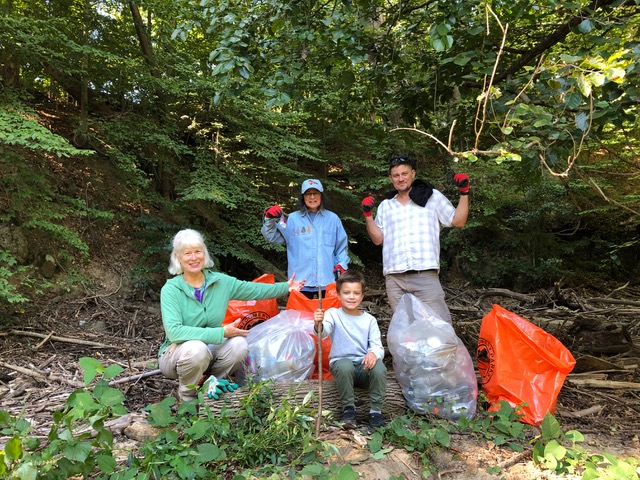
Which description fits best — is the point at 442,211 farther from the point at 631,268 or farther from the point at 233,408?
the point at 631,268

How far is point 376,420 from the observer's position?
282 centimetres

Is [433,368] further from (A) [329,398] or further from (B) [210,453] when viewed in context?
(B) [210,453]

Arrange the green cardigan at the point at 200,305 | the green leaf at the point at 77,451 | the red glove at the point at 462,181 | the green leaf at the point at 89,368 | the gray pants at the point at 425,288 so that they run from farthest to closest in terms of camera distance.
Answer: the gray pants at the point at 425,288, the red glove at the point at 462,181, the green cardigan at the point at 200,305, the green leaf at the point at 89,368, the green leaf at the point at 77,451

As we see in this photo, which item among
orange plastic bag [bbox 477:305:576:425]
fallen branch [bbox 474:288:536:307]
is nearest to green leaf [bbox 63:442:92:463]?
orange plastic bag [bbox 477:305:576:425]

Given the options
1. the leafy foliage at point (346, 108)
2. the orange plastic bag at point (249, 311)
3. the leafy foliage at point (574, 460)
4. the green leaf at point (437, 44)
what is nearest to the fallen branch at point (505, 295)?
the leafy foliage at point (346, 108)

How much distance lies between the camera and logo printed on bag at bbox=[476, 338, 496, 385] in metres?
3.18

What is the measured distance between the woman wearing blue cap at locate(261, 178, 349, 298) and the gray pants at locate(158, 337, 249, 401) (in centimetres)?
87

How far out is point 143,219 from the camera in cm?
601

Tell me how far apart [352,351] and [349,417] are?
16.1 inches

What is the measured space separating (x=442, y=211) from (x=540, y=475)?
1819 millimetres

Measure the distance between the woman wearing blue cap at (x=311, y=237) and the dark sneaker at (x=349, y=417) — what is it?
3.32 ft

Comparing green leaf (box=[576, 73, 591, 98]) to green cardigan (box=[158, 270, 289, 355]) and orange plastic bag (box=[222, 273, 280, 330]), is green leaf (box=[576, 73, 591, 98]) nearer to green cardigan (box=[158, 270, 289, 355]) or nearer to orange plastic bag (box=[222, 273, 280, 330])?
green cardigan (box=[158, 270, 289, 355])

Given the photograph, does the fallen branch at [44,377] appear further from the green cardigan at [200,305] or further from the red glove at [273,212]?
the red glove at [273,212]

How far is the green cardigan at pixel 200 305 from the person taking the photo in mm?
2793
